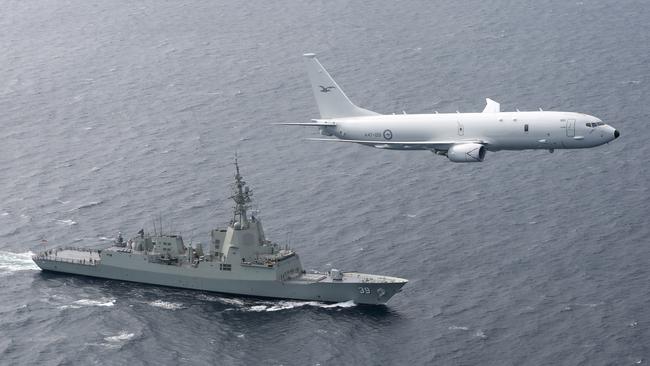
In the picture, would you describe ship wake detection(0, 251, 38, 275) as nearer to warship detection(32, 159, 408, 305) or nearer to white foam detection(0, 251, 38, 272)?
white foam detection(0, 251, 38, 272)

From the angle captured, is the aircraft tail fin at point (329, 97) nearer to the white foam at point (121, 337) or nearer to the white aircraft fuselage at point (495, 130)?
the white aircraft fuselage at point (495, 130)

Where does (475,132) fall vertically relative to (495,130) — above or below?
below

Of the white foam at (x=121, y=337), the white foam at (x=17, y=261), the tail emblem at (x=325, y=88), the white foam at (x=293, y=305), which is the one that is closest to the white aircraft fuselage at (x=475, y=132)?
the tail emblem at (x=325, y=88)

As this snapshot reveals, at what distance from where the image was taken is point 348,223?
541 ft

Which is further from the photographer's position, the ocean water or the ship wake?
the ship wake

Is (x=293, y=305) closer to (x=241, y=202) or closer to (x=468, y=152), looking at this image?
(x=241, y=202)

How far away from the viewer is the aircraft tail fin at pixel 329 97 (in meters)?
147

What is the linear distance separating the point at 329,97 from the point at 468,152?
20.1 meters

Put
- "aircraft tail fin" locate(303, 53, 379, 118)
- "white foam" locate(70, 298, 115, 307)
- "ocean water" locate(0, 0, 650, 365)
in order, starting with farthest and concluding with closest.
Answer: "white foam" locate(70, 298, 115, 307), "aircraft tail fin" locate(303, 53, 379, 118), "ocean water" locate(0, 0, 650, 365)

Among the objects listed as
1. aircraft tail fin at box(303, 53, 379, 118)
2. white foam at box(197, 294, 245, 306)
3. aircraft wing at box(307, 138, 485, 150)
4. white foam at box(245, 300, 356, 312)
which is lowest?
white foam at box(245, 300, 356, 312)

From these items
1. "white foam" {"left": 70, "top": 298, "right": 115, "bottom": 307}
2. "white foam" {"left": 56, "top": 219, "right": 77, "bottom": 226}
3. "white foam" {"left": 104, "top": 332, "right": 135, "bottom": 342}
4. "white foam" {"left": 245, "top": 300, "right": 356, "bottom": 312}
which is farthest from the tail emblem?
"white foam" {"left": 56, "top": 219, "right": 77, "bottom": 226}

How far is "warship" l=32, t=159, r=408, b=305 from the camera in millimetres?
154250

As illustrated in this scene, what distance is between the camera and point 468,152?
451 feet

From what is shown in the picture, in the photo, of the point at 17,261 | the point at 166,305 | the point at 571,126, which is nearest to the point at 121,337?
the point at 166,305
